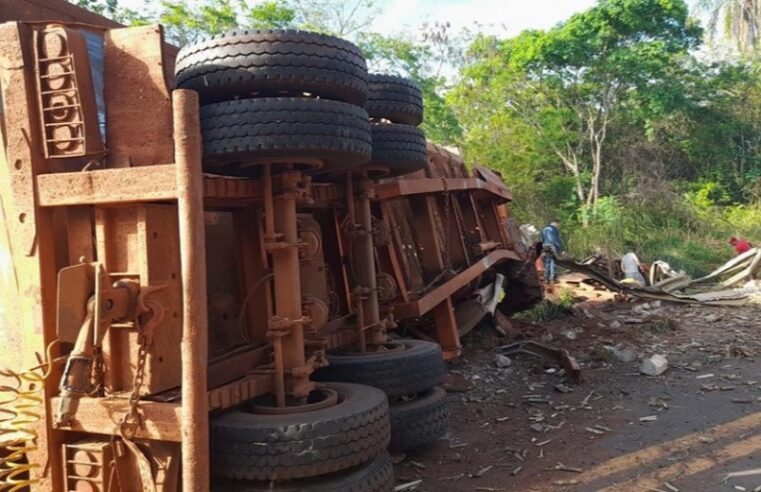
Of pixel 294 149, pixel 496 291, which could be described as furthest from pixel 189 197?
pixel 496 291

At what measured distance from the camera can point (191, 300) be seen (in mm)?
2494

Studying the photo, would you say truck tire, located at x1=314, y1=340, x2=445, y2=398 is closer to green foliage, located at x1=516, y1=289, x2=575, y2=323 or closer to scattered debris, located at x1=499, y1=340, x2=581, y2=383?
scattered debris, located at x1=499, y1=340, x2=581, y2=383

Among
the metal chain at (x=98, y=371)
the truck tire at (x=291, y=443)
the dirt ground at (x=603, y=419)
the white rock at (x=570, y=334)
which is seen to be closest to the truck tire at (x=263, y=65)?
the metal chain at (x=98, y=371)

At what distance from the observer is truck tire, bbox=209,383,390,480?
9.54ft

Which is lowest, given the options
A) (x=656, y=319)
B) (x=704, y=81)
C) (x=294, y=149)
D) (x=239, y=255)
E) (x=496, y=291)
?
(x=656, y=319)

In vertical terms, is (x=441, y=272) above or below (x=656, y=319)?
above

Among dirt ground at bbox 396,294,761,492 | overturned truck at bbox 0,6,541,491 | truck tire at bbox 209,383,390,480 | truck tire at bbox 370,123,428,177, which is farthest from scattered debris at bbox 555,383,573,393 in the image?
truck tire at bbox 209,383,390,480

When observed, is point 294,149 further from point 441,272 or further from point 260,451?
point 441,272

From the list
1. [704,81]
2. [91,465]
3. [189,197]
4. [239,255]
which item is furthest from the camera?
[704,81]

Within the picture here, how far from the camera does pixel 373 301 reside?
4.65 metres

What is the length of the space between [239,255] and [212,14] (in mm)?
15888

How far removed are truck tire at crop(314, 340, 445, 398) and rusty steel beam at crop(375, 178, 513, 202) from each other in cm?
141

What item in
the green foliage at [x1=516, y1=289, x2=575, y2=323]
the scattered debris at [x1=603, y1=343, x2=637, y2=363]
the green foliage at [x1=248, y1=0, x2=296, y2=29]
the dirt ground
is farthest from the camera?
the green foliage at [x1=248, y1=0, x2=296, y2=29]

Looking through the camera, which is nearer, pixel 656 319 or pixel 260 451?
pixel 260 451
